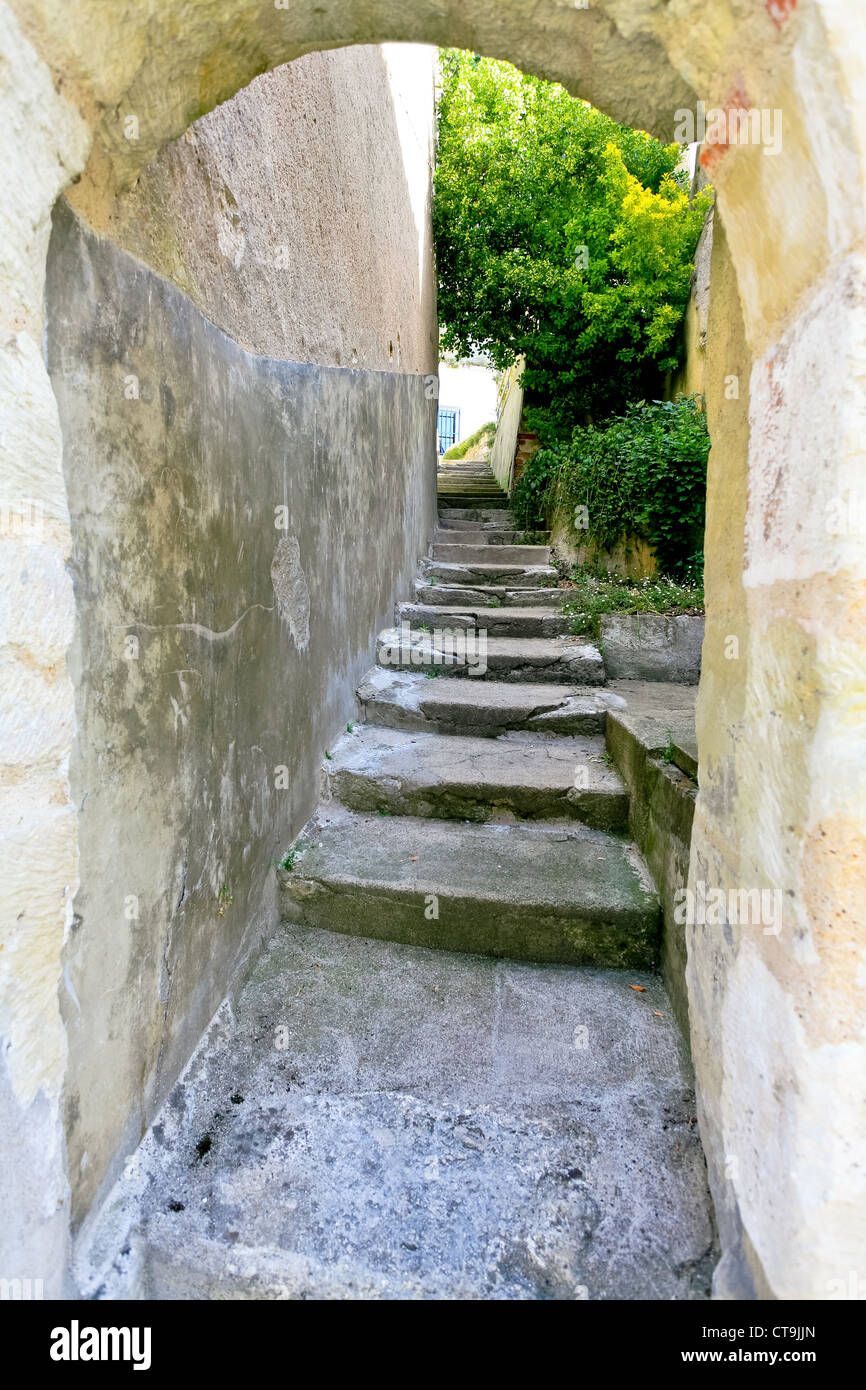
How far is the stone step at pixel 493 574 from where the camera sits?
4.89 metres

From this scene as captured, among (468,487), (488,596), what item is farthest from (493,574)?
(468,487)

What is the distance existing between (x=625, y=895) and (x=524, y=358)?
23.5ft

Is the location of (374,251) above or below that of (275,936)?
above

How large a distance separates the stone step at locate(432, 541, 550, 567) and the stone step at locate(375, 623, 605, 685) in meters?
1.58

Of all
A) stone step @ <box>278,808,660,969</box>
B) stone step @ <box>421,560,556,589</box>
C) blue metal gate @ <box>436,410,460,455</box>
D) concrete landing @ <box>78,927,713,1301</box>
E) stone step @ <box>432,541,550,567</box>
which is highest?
blue metal gate @ <box>436,410,460,455</box>

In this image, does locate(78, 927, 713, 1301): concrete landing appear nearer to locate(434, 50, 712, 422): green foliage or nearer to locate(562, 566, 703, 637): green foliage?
locate(562, 566, 703, 637): green foliage

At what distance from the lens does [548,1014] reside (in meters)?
1.84

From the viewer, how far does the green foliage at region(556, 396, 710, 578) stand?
193 inches

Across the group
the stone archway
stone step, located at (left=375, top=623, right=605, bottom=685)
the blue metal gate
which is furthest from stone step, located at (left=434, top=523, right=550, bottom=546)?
the blue metal gate

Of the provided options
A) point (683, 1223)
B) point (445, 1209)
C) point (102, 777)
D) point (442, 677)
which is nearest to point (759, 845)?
point (683, 1223)

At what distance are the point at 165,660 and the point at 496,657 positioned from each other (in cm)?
235

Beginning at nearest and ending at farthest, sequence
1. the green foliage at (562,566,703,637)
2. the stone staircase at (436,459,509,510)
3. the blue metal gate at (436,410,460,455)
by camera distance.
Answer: the green foliage at (562,566,703,637) → the stone staircase at (436,459,509,510) → the blue metal gate at (436,410,460,455)

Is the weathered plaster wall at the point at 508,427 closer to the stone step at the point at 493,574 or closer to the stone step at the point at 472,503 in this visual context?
the stone step at the point at 472,503

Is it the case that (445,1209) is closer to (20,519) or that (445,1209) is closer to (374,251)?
(20,519)
